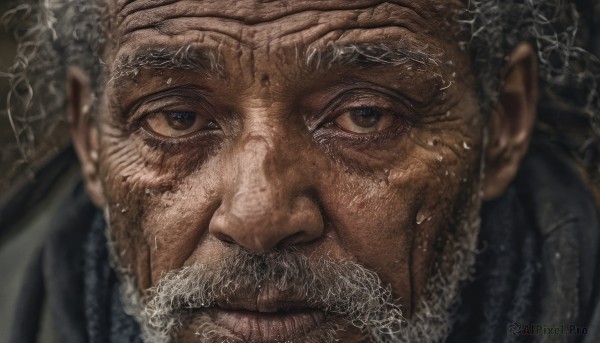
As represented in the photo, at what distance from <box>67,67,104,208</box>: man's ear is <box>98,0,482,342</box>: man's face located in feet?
1.30

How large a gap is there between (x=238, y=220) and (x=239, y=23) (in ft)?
1.87

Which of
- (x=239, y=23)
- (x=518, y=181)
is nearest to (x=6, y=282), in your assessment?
(x=239, y=23)

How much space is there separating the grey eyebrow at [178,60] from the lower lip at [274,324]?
689 millimetres

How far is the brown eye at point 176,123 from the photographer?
8.07 feet

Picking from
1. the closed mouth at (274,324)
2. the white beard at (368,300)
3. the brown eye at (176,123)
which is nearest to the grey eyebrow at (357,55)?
the brown eye at (176,123)

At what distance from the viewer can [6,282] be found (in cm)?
323

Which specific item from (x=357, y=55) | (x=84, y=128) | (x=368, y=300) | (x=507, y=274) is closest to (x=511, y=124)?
(x=507, y=274)

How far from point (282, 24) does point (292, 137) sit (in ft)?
1.05

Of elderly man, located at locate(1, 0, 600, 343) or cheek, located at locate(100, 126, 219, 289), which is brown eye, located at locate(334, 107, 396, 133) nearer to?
elderly man, located at locate(1, 0, 600, 343)

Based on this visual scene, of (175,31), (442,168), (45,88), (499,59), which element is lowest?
(442,168)

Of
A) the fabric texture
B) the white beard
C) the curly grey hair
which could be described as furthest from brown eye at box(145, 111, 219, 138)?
the fabric texture

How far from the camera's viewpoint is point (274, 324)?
2.30m

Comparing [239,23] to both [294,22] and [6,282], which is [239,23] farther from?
[6,282]

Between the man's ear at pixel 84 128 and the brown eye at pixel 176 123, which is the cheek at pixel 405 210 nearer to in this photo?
the brown eye at pixel 176 123
